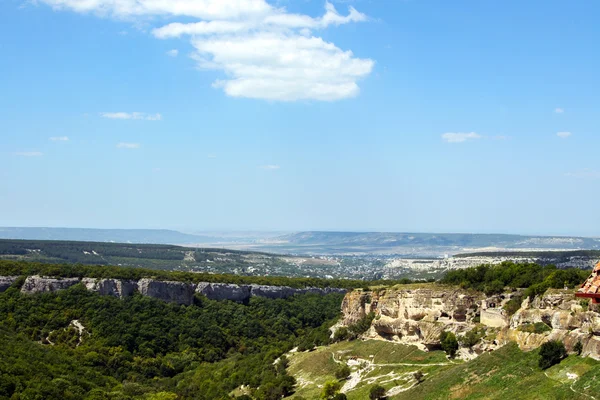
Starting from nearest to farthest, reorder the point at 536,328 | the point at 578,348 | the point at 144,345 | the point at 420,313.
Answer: the point at 578,348 → the point at 536,328 → the point at 420,313 → the point at 144,345

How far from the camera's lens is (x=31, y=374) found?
55031 millimetres

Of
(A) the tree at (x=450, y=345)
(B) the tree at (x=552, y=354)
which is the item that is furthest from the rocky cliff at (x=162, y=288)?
(B) the tree at (x=552, y=354)

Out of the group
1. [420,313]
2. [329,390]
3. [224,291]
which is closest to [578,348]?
[329,390]

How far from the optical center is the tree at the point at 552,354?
39.4 metres

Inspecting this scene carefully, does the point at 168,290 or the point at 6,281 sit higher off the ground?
the point at 6,281

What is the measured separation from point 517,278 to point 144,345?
160ft

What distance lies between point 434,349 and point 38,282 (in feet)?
194

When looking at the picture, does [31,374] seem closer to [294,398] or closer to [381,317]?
[294,398]

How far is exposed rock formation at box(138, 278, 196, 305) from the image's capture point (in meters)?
96.6

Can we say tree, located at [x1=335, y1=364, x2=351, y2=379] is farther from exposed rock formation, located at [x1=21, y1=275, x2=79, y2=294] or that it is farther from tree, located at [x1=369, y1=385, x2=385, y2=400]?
exposed rock formation, located at [x1=21, y1=275, x2=79, y2=294]

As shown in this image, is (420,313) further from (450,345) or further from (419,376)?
(419,376)

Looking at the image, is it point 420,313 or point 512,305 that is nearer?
point 512,305

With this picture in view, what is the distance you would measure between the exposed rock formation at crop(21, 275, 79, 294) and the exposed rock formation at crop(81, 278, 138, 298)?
3.25 meters

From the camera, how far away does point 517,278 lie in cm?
6247
